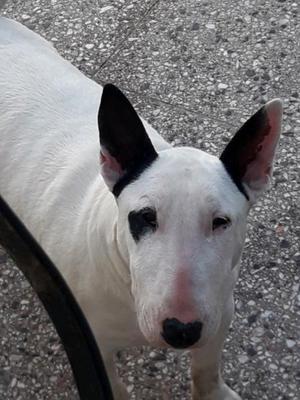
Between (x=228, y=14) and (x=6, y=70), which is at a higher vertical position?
(x=6, y=70)

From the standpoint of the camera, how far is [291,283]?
Result: 2.74m

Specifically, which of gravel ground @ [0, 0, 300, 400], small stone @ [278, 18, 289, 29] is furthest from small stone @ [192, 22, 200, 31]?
small stone @ [278, 18, 289, 29]

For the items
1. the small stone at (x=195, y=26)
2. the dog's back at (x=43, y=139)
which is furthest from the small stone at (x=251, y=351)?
the small stone at (x=195, y=26)

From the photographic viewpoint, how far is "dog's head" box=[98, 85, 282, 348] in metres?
1.76

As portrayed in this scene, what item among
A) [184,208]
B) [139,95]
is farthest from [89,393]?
[139,95]

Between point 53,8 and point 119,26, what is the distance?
13.0 inches

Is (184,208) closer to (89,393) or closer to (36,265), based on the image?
(36,265)

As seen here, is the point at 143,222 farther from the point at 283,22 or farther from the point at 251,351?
the point at 283,22

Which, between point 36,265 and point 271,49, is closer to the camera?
point 36,265

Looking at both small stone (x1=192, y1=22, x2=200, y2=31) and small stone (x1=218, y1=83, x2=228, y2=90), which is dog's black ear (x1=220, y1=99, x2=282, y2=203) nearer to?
small stone (x1=218, y1=83, x2=228, y2=90)

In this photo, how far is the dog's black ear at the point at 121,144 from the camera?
1926 mm

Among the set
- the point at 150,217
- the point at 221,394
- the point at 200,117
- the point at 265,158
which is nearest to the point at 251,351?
the point at 221,394

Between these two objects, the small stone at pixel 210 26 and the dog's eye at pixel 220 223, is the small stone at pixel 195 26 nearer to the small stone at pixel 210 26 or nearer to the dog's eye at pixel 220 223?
the small stone at pixel 210 26

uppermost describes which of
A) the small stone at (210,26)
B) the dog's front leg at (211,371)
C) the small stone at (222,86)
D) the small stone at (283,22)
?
the small stone at (210,26)
